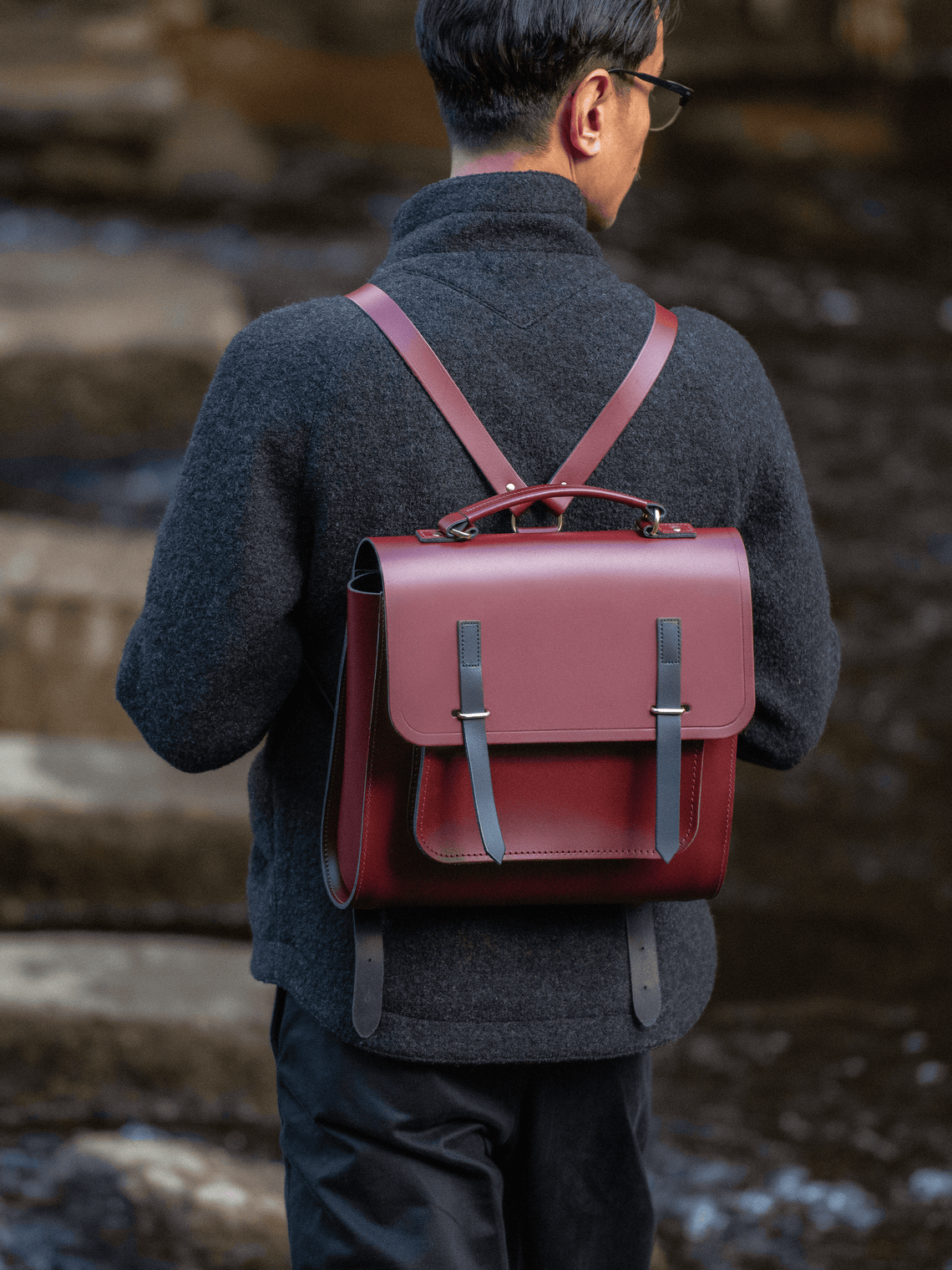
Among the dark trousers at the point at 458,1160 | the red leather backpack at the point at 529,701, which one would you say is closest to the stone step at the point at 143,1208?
the dark trousers at the point at 458,1160

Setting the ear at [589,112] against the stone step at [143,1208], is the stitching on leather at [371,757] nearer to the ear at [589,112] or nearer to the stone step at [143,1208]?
the ear at [589,112]

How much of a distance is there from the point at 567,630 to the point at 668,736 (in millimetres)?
104

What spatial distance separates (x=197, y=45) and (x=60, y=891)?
327cm

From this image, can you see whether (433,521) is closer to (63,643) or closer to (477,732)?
(477,732)

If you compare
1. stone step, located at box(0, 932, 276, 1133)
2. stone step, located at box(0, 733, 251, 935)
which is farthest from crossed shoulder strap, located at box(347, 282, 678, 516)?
stone step, located at box(0, 733, 251, 935)

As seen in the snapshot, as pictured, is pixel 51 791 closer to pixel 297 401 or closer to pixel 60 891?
pixel 60 891

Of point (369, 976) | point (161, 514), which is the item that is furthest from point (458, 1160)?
point (161, 514)

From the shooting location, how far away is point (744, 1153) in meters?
2.31

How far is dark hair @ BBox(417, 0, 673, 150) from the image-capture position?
0.96 m

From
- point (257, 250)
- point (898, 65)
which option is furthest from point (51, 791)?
point (898, 65)

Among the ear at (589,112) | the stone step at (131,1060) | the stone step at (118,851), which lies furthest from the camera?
the stone step at (118,851)

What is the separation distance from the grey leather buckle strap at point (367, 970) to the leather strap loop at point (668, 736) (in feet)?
0.71

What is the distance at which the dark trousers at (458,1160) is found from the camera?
3.20 feet

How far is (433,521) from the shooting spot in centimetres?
97
